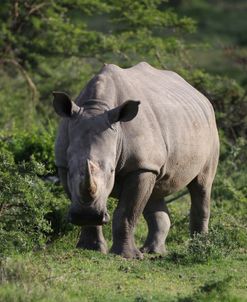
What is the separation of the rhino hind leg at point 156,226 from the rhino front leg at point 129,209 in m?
0.88

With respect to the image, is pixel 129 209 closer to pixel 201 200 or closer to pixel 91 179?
pixel 91 179

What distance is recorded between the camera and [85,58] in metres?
17.7

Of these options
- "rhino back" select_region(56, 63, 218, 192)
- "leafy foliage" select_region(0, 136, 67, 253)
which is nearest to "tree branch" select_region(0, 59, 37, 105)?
"rhino back" select_region(56, 63, 218, 192)

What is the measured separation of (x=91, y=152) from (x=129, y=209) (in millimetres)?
885

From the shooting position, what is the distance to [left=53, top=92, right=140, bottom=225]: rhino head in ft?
31.3

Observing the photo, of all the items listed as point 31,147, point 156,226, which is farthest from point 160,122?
point 31,147

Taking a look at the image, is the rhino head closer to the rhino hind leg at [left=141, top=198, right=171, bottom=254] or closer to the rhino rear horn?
the rhino rear horn

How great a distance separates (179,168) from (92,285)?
2.62 metres

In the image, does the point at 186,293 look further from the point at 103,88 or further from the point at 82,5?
the point at 82,5

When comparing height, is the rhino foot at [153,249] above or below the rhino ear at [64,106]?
below

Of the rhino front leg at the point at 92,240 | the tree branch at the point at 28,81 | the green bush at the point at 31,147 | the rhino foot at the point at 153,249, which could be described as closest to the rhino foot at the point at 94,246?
the rhino front leg at the point at 92,240

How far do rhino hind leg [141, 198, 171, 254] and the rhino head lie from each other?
1.60 metres

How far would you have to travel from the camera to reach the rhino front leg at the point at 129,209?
405 inches

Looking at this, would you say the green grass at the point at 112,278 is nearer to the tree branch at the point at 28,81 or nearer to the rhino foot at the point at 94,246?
the rhino foot at the point at 94,246
